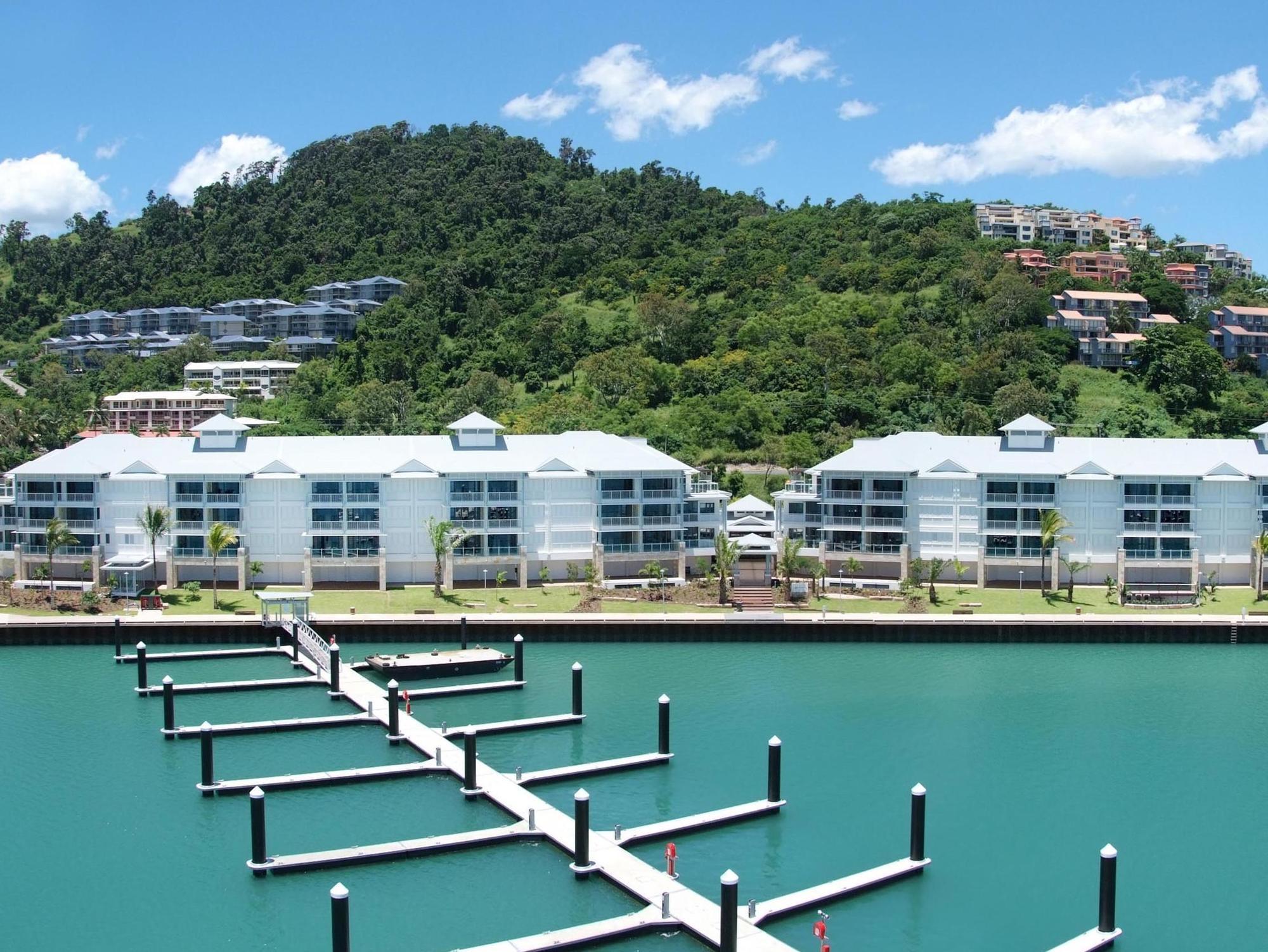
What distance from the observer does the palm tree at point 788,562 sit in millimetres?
79438

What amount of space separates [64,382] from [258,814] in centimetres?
14346

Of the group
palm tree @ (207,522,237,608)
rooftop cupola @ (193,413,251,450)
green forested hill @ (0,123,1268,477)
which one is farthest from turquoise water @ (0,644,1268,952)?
green forested hill @ (0,123,1268,477)

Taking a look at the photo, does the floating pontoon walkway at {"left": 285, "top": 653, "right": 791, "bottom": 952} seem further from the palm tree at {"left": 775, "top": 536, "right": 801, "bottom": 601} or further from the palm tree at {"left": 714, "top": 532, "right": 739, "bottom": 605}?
the palm tree at {"left": 775, "top": 536, "right": 801, "bottom": 601}

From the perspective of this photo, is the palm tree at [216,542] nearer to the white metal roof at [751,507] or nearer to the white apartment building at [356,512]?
the white apartment building at [356,512]

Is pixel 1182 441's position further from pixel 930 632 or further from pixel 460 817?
pixel 460 817

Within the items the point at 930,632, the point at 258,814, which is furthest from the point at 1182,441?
the point at 258,814

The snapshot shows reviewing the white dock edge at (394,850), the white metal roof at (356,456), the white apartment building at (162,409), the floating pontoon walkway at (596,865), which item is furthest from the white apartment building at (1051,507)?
the white apartment building at (162,409)

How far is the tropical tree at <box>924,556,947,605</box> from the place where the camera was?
256ft

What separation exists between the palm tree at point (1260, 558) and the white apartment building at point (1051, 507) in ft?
4.44

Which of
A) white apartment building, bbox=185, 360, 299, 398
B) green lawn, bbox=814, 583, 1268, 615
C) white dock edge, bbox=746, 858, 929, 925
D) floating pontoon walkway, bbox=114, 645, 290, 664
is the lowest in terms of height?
white dock edge, bbox=746, 858, 929, 925

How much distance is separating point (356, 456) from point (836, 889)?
56274 mm

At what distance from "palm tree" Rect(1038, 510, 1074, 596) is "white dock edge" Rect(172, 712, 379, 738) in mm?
45395

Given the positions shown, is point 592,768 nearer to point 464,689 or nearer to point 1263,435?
point 464,689

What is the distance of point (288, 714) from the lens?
56812mm
